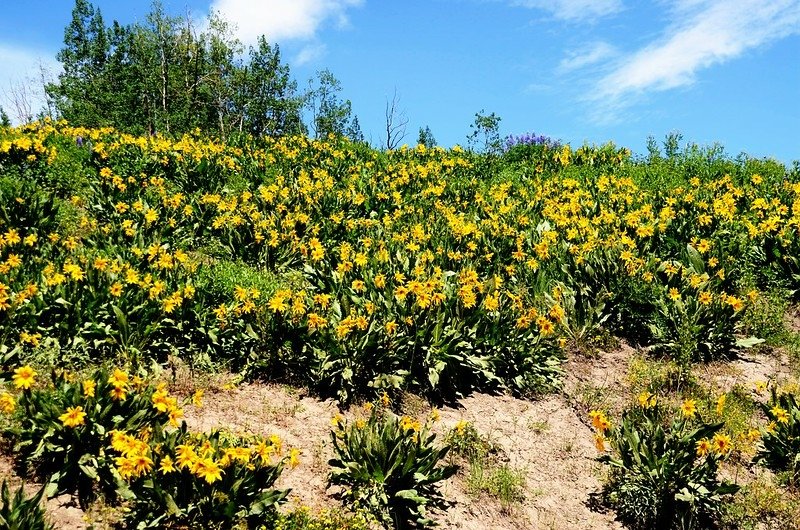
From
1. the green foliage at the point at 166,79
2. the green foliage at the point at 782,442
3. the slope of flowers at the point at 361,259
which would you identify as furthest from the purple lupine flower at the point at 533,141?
the green foliage at the point at 166,79

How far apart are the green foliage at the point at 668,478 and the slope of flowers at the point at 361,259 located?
1.80 meters

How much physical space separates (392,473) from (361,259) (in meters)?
3.62

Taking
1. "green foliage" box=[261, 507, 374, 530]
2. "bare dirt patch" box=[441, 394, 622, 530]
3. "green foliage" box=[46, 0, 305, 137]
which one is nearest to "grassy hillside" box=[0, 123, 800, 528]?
"green foliage" box=[261, 507, 374, 530]

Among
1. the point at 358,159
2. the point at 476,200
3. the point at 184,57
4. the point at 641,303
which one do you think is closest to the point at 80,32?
the point at 184,57

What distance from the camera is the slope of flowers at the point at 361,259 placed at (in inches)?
261

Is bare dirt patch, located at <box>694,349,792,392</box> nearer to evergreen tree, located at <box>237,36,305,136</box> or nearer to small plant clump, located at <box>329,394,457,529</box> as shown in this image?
small plant clump, located at <box>329,394,457,529</box>

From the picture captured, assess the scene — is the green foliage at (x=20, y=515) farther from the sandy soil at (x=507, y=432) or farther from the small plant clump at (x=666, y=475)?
the small plant clump at (x=666, y=475)

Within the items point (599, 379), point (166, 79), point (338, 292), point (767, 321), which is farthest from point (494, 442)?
point (166, 79)

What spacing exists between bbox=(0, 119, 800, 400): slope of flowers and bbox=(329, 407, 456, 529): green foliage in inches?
51.6

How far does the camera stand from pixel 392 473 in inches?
195

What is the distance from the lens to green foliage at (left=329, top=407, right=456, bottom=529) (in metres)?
4.89

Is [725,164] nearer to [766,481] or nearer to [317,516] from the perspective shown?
[766,481]

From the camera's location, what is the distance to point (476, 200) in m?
12.1

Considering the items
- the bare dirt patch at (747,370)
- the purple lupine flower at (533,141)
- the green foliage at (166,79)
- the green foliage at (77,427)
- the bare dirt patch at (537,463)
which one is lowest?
the bare dirt patch at (537,463)
